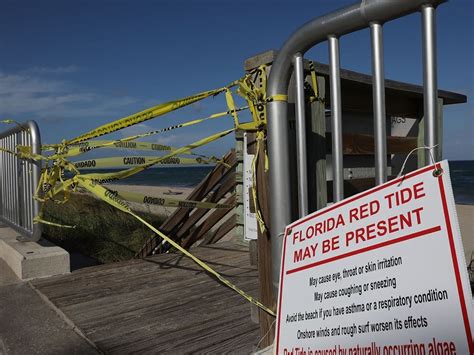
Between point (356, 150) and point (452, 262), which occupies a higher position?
point (356, 150)

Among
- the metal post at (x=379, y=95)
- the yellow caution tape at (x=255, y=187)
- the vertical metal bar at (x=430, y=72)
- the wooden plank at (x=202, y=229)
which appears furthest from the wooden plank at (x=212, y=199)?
the vertical metal bar at (x=430, y=72)

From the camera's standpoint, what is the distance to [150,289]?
4.42 metres

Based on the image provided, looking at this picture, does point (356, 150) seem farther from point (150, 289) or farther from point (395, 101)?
point (150, 289)

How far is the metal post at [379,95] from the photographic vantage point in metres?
1.47

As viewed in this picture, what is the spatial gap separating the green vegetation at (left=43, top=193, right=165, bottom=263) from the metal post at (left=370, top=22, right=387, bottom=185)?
5.50 meters

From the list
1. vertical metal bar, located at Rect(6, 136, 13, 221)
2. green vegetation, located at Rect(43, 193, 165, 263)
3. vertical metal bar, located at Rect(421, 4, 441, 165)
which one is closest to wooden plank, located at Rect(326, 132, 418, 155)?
vertical metal bar, located at Rect(421, 4, 441, 165)

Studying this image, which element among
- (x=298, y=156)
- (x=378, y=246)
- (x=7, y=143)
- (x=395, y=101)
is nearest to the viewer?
(x=378, y=246)

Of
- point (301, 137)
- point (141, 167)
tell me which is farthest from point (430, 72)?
point (141, 167)

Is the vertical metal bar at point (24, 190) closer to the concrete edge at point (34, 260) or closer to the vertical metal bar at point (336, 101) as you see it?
the concrete edge at point (34, 260)

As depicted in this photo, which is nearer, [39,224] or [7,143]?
[39,224]

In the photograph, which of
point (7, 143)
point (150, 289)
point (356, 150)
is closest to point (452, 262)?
point (356, 150)

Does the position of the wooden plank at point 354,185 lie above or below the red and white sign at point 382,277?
above

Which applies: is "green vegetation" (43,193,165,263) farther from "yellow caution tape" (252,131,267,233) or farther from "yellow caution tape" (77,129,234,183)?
"yellow caution tape" (252,131,267,233)

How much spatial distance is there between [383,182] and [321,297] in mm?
457
